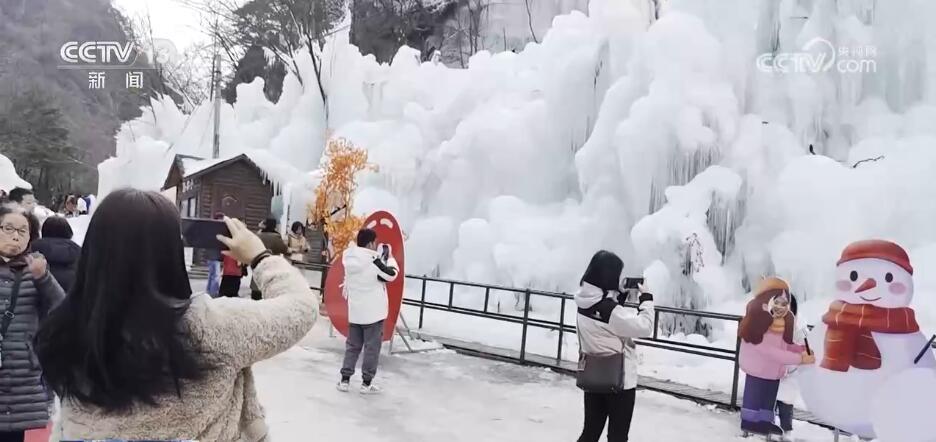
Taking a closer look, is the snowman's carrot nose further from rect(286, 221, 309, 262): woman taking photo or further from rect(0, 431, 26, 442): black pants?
rect(286, 221, 309, 262): woman taking photo

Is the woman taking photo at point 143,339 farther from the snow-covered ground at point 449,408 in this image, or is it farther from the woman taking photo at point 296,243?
the woman taking photo at point 296,243

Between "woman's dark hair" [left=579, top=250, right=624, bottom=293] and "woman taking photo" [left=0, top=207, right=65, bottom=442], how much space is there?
2.30 metres

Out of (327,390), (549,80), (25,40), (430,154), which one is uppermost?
(25,40)

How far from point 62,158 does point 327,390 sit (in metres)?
30.2

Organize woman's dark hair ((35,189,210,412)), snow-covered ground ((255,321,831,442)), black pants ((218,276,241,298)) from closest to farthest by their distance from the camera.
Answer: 1. woman's dark hair ((35,189,210,412))
2. snow-covered ground ((255,321,831,442))
3. black pants ((218,276,241,298))

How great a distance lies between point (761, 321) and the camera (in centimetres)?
461

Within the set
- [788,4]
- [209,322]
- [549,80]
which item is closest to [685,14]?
[788,4]

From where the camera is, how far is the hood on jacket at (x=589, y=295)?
351 cm

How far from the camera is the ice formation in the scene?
10.0 meters

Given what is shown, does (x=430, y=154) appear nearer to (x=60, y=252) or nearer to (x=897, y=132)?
(x=897, y=132)

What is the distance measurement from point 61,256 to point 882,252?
14.5 feet

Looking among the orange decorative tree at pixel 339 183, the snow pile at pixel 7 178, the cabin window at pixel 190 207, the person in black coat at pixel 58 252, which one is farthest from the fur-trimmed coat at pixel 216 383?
the snow pile at pixel 7 178

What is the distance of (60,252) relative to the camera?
143 inches

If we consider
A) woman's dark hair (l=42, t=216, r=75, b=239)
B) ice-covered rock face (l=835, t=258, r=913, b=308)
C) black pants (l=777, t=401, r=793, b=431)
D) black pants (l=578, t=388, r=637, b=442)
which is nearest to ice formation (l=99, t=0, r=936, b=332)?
black pants (l=777, t=401, r=793, b=431)
